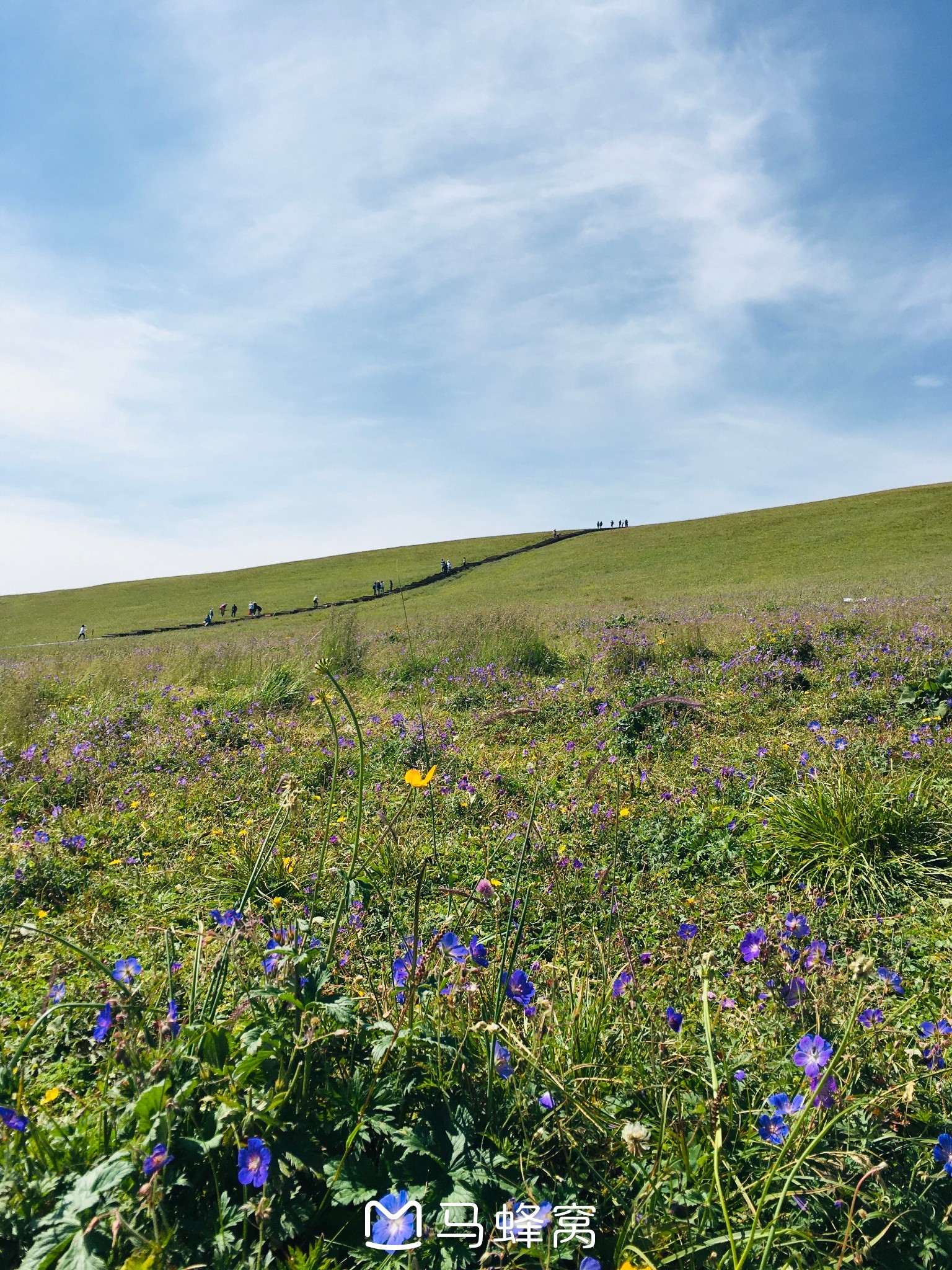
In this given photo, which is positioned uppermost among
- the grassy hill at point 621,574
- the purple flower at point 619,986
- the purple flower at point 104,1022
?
the grassy hill at point 621,574

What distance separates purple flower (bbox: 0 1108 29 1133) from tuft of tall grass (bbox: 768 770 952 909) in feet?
11.0

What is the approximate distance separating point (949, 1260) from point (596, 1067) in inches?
35.7

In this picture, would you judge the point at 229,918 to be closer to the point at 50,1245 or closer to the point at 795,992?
the point at 50,1245

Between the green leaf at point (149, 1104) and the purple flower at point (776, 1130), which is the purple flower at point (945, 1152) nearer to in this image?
the purple flower at point (776, 1130)

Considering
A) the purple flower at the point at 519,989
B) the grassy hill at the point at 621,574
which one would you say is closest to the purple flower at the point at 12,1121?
the purple flower at the point at 519,989

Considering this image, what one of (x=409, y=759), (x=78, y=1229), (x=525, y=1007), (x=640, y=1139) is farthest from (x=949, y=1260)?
(x=409, y=759)

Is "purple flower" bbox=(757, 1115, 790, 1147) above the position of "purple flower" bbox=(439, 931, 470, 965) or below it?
below

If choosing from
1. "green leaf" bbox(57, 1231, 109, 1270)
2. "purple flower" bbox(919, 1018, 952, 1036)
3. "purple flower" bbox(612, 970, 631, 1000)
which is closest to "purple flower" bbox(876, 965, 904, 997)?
"purple flower" bbox(919, 1018, 952, 1036)

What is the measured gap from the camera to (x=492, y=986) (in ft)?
7.02

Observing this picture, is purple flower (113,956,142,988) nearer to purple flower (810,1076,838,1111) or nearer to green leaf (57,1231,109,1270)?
green leaf (57,1231,109,1270)

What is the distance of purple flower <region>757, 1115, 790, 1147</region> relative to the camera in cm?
172

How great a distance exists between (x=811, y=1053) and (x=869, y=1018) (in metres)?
0.56

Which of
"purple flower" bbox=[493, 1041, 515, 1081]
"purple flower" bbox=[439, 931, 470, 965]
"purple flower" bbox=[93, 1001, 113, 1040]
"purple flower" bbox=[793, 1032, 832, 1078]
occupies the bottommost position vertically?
"purple flower" bbox=[493, 1041, 515, 1081]

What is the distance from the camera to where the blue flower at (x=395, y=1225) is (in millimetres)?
1385
